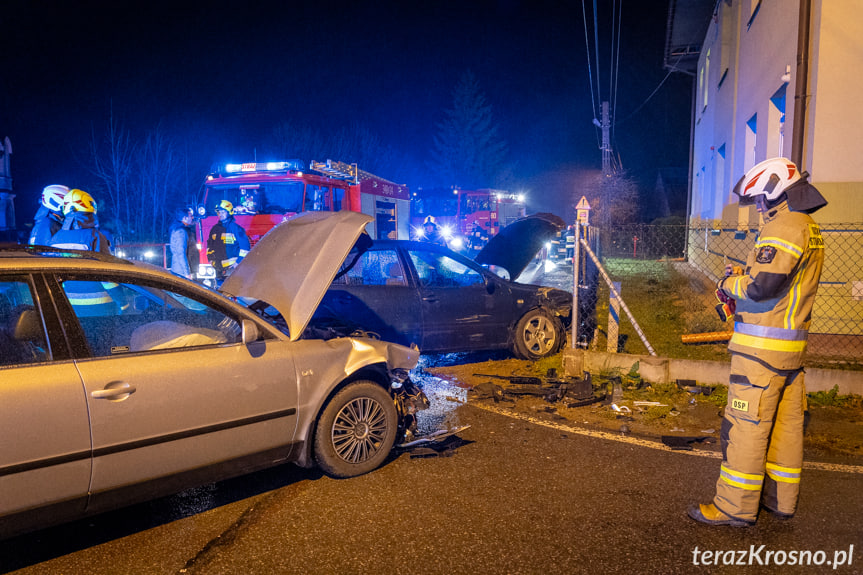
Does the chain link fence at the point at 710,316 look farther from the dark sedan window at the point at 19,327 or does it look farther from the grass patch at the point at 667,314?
the dark sedan window at the point at 19,327

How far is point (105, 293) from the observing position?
4.11 metres

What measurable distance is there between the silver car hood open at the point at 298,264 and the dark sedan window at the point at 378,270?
2212 mm

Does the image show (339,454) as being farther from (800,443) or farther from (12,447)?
(800,443)

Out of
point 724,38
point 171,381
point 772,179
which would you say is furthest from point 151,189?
point 772,179

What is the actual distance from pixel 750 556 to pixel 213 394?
9.76ft

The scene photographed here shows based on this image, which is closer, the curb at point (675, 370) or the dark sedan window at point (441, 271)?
the curb at point (675, 370)

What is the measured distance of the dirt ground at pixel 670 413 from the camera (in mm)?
4848

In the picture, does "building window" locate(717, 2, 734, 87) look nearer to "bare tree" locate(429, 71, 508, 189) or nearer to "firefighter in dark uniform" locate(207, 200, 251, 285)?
"firefighter in dark uniform" locate(207, 200, 251, 285)

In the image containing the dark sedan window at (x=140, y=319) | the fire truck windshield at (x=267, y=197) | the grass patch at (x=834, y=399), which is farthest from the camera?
the fire truck windshield at (x=267, y=197)

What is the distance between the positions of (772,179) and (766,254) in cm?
48

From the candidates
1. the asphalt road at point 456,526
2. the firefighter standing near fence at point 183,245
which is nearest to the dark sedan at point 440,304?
the asphalt road at point 456,526

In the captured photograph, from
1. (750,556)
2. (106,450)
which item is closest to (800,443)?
(750,556)

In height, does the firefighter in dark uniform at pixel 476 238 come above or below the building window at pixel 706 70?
below

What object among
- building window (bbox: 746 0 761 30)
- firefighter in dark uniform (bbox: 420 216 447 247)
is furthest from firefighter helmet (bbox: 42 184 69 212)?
firefighter in dark uniform (bbox: 420 216 447 247)
